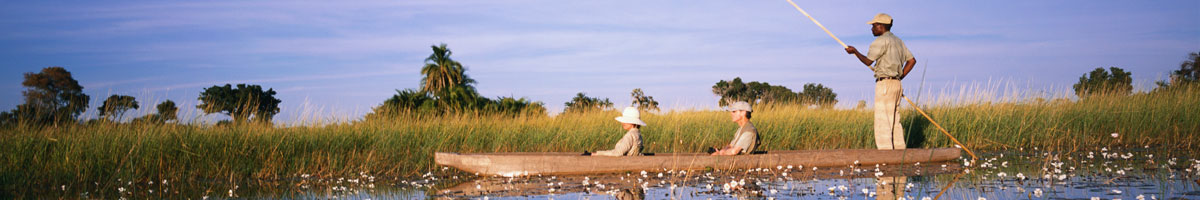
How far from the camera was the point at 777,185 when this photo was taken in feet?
25.4

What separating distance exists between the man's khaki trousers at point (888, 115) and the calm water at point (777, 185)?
1.95 feet

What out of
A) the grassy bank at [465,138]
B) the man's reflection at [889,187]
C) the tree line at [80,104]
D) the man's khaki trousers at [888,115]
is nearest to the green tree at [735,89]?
the tree line at [80,104]

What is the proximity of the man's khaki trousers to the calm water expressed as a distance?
0.59 meters

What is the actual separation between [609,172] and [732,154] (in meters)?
1.46

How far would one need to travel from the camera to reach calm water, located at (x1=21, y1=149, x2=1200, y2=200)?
6.87 m

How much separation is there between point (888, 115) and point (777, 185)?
12.5 feet

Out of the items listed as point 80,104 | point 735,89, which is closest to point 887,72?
point 80,104

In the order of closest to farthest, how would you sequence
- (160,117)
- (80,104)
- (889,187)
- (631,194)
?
(631,194) < (889,187) < (160,117) < (80,104)

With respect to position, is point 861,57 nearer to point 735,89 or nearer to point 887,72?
point 887,72

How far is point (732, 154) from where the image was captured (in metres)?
9.71

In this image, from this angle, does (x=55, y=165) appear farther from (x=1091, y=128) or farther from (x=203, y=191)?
(x=1091, y=128)

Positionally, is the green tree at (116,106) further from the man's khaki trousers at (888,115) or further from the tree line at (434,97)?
the man's khaki trousers at (888,115)

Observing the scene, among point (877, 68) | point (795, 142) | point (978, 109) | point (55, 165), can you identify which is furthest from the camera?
point (978, 109)

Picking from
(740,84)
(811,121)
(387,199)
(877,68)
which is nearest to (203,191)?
(387,199)
